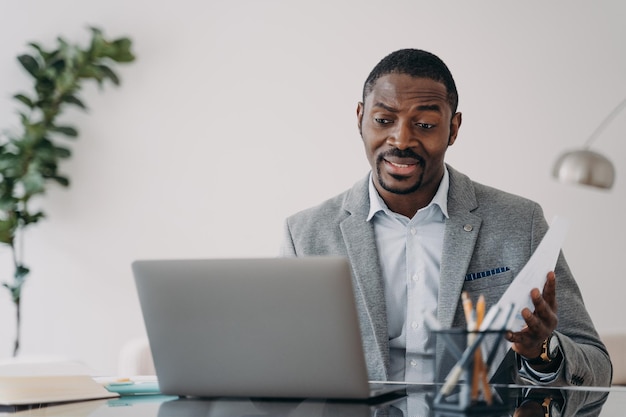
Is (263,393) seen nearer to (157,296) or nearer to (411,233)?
(157,296)

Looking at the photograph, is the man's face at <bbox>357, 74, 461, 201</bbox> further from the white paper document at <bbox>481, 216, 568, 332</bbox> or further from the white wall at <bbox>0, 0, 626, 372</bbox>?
the white wall at <bbox>0, 0, 626, 372</bbox>

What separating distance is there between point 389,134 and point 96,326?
2216 millimetres

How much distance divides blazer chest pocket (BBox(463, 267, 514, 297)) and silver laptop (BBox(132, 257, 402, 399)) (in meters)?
0.75

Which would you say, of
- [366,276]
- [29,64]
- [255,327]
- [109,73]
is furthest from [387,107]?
[29,64]

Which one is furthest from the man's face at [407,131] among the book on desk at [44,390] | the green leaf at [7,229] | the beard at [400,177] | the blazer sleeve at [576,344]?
the green leaf at [7,229]

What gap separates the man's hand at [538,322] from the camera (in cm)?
168

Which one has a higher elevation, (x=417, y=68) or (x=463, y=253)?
(x=417, y=68)

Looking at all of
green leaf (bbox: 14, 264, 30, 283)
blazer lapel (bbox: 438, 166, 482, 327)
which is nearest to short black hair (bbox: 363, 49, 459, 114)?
blazer lapel (bbox: 438, 166, 482, 327)

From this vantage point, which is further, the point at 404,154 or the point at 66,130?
the point at 66,130

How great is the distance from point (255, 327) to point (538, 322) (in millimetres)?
606

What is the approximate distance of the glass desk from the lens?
1.36 meters

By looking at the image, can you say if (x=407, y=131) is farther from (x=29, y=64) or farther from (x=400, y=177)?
(x=29, y=64)

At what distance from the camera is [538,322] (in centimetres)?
172

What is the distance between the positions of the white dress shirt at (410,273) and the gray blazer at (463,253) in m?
0.05
